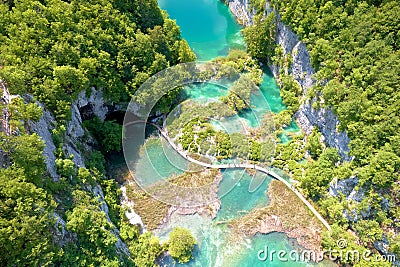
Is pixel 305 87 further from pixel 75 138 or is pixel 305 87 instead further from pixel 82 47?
pixel 75 138

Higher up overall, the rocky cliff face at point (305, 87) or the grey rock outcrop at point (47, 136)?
the rocky cliff face at point (305, 87)

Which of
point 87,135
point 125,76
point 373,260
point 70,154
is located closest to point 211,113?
point 125,76

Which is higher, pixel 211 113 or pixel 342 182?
pixel 211 113

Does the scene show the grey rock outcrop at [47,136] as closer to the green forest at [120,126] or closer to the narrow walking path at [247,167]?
the green forest at [120,126]

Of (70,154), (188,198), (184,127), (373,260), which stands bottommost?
(373,260)

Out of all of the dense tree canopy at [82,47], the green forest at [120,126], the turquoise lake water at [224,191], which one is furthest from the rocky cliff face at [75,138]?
the turquoise lake water at [224,191]

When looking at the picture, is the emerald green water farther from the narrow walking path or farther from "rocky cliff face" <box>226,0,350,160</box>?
the narrow walking path

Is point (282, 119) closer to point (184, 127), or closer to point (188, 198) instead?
point (184, 127)

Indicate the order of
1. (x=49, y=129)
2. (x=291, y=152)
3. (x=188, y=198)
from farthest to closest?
(x=291, y=152) → (x=188, y=198) → (x=49, y=129)
